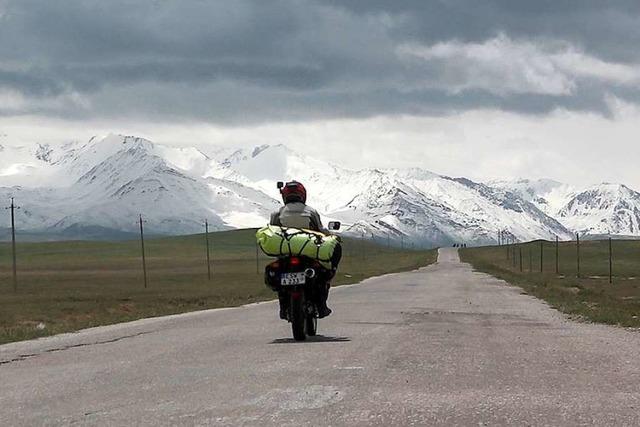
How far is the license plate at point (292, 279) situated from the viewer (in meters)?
17.4

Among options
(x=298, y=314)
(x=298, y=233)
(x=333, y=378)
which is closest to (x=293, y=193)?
(x=298, y=233)

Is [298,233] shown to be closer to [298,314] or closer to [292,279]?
[292,279]

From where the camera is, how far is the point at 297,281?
1745 cm

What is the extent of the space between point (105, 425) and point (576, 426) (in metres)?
4.31

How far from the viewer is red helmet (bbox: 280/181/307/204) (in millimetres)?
18484

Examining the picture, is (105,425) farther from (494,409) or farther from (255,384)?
(494,409)

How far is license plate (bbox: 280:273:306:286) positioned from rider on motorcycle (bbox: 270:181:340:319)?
646 millimetres

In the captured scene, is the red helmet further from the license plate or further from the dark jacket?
the license plate

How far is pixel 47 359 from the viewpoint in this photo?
1656 centimetres

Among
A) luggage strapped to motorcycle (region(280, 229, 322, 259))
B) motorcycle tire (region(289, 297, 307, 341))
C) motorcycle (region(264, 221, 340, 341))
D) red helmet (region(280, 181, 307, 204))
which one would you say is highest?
red helmet (region(280, 181, 307, 204))

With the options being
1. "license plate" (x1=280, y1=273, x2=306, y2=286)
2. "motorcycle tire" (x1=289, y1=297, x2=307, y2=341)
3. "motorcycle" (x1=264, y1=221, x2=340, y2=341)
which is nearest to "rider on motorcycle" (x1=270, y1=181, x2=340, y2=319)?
"motorcycle" (x1=264, y1=221, x2=340, y2=341)

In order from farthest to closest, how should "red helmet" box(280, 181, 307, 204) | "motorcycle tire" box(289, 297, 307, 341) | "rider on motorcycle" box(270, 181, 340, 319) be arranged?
"red helmet" box(280, 181, 307, 204) < "rider on motorcycle" box(270, 181, 340, 319) < "motorcycle tire" box(289, 297, 307, 341)

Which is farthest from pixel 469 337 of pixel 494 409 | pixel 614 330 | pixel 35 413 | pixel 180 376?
pixel 35 413

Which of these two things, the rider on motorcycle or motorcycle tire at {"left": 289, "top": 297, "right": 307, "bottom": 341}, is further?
the rider on motorcycle
